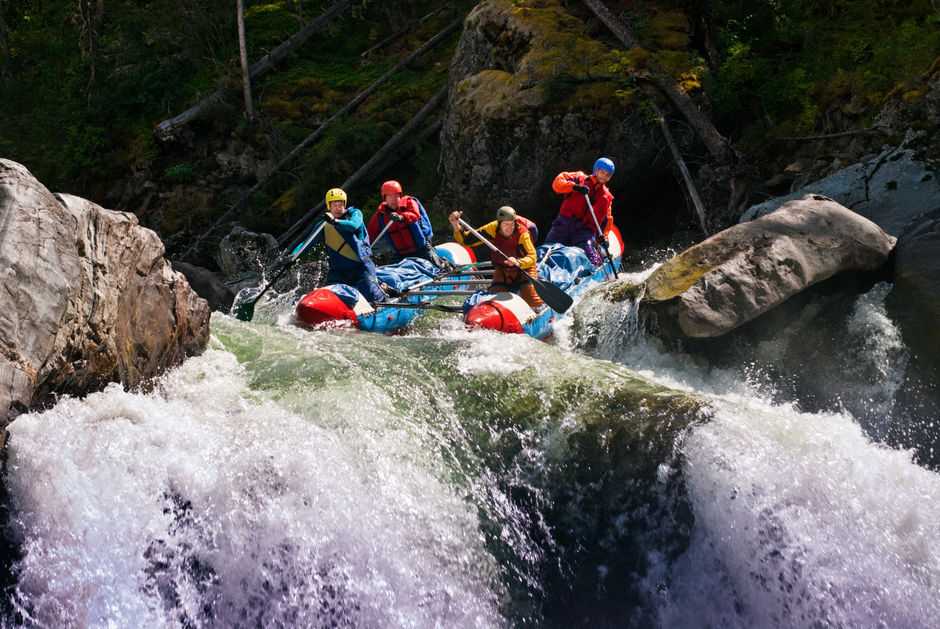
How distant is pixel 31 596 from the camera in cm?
431

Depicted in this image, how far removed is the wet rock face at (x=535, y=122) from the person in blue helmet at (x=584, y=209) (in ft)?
5.05

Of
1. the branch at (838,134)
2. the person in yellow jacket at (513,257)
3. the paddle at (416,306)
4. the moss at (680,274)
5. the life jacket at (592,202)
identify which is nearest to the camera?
the moss at (680,274)

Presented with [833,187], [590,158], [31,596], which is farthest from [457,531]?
[590,158]

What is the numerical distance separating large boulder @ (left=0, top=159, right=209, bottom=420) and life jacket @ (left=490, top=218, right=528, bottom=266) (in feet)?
12.5

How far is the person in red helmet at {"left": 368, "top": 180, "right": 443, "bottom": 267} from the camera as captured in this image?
444 inches

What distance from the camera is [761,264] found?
7430 millimetres

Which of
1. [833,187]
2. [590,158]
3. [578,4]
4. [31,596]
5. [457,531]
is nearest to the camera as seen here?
[31,596]

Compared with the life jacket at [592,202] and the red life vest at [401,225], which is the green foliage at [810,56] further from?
the red life vest at [401,225]

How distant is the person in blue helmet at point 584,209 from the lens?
37.2 feet

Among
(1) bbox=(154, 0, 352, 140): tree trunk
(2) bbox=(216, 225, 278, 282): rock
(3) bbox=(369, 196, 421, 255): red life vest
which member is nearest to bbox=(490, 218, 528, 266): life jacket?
(3) bbox=(369, 196, 421, 255): red life vest

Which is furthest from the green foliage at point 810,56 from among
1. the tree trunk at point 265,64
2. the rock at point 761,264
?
the tree trunk at point 265,64

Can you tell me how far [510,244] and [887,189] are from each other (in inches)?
157

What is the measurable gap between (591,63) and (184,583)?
10540mm

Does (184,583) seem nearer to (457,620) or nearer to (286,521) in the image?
(286,521)
